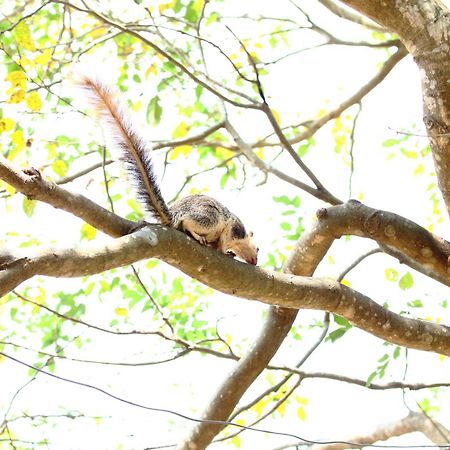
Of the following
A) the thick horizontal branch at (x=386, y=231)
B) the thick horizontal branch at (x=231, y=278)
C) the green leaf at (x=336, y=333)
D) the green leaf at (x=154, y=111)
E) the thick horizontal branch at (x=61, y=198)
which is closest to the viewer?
the thick horizontal branch at (x=231, y=278)

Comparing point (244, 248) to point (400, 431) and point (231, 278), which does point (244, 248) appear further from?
point (400, 431)

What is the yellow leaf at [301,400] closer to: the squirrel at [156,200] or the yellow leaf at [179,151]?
the squirrel at [156,200]

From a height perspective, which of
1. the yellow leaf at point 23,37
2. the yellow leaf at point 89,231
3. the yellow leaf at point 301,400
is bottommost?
A: the yellow leaf at point 301,400

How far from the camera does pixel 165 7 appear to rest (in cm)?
459

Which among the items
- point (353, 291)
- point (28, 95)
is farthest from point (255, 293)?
point (28, 95)

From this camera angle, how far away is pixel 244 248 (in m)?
3.41

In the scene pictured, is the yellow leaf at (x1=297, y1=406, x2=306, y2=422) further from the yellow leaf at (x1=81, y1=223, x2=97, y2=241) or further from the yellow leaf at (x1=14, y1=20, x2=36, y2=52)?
the yellow leaf at (x1=14, y1=20, x2=36, y2=52)

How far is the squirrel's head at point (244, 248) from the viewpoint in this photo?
336 cm

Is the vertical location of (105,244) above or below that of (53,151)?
below

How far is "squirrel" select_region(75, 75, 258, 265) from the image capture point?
95.6 inches

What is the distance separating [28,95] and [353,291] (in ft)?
5.15

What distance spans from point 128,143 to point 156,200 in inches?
12.6

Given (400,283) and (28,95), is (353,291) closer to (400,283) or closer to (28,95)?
(400,283)

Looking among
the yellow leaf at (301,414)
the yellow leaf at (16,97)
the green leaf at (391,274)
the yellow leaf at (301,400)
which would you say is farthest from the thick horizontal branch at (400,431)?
the yellow leaf at (16,97)
